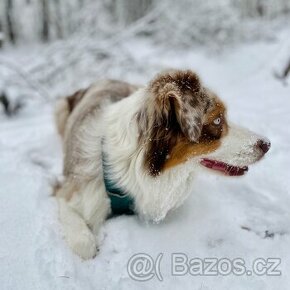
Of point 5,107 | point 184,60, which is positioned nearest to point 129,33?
point 184,60

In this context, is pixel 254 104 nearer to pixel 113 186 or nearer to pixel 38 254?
pixel 113 186

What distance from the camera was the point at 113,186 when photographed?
3.29m

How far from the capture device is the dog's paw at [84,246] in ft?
9.79

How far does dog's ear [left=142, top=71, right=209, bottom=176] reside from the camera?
8.90ft

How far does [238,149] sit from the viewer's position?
3133 millimetres

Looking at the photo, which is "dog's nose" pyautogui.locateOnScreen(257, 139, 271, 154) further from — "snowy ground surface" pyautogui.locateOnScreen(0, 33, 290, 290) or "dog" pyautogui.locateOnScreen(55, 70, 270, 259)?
"snowy ground surface" pyautogui.locateOnScreen(0, 33, 290, 290)

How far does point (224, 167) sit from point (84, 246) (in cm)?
118

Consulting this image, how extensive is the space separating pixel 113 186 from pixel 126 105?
2.09 feet

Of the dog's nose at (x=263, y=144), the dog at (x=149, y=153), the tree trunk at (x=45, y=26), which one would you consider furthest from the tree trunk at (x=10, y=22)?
the dog's nose at (x=263, y=144)

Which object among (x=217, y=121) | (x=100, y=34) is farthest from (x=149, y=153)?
(x=100, y=34)

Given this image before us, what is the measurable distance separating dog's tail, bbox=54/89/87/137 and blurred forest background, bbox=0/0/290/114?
173 centimetres

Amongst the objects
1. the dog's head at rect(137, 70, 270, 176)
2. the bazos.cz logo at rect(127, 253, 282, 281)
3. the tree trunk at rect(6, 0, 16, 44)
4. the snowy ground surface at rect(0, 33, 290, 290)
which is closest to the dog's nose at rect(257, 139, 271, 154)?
the dog's head at rect(137, 70, 270, 176)

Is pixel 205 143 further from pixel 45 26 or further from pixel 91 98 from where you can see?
pixel 45 26

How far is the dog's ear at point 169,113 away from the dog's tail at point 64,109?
229 centimetres
